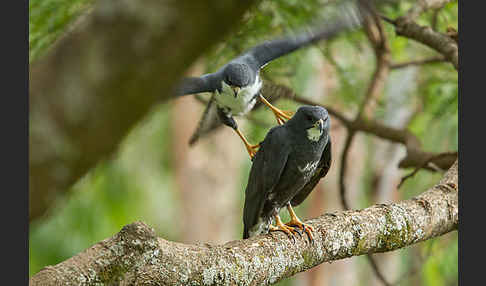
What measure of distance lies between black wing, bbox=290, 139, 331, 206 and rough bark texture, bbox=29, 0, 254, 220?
2095 mm

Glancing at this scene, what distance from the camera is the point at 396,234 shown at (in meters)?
2.79

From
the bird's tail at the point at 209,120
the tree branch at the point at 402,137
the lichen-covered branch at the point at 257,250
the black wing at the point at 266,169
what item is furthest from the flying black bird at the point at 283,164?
the tree branch at the point at 402,137

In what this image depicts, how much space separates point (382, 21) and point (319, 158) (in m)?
1.51

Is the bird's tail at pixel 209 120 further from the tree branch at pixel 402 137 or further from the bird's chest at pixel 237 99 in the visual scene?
the tree branch at pixel 402 137

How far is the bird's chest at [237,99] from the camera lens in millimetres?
2792

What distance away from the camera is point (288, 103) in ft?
14.3

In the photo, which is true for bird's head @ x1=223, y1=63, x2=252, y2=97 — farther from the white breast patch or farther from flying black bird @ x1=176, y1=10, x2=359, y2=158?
the white breast patch

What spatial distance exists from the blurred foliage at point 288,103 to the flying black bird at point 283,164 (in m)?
0.48

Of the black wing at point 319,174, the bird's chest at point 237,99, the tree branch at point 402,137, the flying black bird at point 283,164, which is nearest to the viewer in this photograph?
the bird's chest at point 237,99

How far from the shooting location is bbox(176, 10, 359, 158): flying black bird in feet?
9.03

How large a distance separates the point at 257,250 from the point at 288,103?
2.06m

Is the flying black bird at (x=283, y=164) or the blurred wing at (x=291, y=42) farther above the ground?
the blurred wing at (x=291, y=42)

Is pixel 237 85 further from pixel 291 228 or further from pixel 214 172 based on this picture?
pixel 214 172

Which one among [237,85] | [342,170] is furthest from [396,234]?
[342,170]
